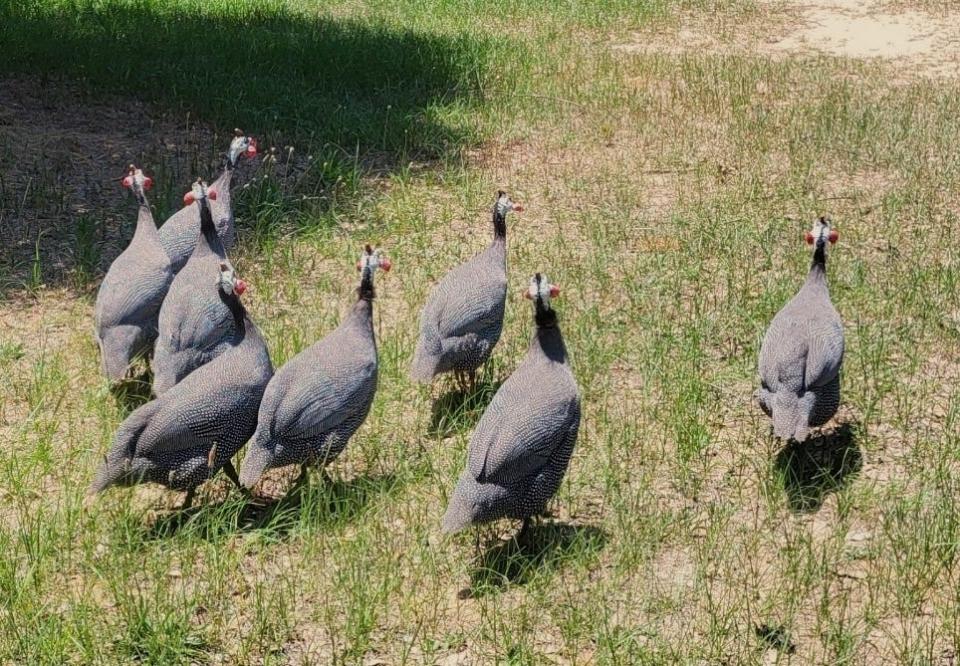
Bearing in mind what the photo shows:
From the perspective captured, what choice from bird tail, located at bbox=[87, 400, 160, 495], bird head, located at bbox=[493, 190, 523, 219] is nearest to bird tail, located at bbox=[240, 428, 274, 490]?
bird tail, located at bbox=[87, 400, 160, 495]

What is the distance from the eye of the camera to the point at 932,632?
3.55 m

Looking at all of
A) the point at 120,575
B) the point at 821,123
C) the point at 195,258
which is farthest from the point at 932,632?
the point at 821,123

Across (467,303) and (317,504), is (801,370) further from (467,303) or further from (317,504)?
(317,504)

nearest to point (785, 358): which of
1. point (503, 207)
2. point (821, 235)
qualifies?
point (821, 235)

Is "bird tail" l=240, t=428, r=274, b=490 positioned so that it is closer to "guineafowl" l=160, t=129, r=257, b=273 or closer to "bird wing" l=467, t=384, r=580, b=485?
"bird wing" l=467, t=384, r=580, b=485

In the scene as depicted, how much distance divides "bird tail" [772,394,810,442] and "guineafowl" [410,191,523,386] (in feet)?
4.15

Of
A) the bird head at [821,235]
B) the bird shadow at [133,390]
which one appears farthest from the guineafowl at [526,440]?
the bird shadow at [133,390]

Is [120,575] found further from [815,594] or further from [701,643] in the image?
[815,594]

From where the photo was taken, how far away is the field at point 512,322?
3.78 m

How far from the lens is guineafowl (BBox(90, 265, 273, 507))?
163 inches

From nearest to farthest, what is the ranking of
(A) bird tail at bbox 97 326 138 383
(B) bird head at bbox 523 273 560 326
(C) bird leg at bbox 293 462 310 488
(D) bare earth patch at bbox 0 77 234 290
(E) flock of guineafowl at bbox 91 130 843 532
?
(E) flock of guineafowl at bbox 91 130 843 532 → (B) bird head at bbox 523 273 560 326 → (C) bird leg at bbox 293 462 310 488 → (A) bird tail at bbox 97 326 138 383 → (D) bare earth patch at bbox 0 77 234 290

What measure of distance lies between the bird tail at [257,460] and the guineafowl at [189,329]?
649 millimetres

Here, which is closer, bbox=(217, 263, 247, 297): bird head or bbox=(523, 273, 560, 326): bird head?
bbox=(523, 273, 560, 326): bird head

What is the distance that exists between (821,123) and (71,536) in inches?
257
